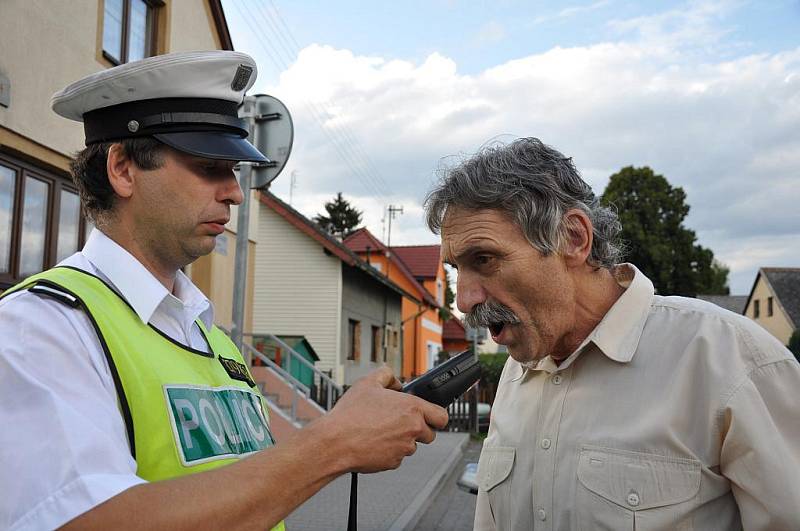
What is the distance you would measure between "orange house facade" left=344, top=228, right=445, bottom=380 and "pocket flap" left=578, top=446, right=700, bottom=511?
25.1 metres

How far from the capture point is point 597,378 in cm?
225

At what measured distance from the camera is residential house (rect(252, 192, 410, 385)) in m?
21.3

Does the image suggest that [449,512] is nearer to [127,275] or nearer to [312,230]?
[127,275]

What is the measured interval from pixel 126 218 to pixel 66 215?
269 inches

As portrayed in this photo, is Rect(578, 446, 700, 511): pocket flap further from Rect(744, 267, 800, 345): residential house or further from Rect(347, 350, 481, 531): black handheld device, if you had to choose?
Rect(744, 267, 800, 345): residential house

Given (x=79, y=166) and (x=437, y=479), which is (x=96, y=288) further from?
(x=437, y=479)

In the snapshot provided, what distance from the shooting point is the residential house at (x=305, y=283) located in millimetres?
21266

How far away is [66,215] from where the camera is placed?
8.19 meters

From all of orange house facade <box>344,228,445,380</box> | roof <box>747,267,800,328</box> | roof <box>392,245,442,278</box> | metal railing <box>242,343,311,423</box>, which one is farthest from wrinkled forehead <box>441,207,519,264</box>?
roof <box>747,267,800,328</box>

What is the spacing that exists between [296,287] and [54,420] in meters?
20.5

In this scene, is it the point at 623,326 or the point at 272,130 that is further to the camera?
the point at 272,130

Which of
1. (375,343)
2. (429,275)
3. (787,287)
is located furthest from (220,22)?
(787,287)

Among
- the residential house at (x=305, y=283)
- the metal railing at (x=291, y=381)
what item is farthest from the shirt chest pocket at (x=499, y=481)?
the residential house at (x=305, y=283)

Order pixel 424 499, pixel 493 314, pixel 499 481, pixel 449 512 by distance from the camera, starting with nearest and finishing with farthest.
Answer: pixel 493 314
pixel 499 481
pixel 449 512
pixel 424 499
